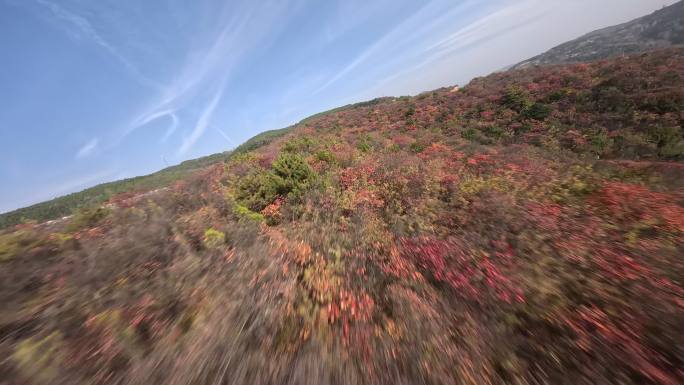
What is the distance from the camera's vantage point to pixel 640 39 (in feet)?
180

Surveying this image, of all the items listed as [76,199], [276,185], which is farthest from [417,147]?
[76,199]

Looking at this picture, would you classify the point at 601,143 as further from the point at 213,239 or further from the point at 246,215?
the point at 213,239

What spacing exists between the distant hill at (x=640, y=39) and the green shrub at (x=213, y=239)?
223ft

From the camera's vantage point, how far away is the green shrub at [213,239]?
15.9ft

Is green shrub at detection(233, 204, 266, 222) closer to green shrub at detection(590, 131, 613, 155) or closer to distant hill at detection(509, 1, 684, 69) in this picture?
green shrub at detection(590, 131, 613, 155)

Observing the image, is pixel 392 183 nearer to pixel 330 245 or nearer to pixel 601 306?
pixel 330 245

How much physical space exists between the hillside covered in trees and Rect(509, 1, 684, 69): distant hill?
62536 mm

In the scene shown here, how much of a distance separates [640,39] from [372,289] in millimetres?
88279

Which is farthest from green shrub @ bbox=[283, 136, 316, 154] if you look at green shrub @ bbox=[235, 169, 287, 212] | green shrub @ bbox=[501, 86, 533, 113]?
green shrub @ bbox=[501, 86, 533, 113]

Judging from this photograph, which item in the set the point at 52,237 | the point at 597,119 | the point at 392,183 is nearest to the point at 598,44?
the point at 597,119

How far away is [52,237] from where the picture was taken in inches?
157

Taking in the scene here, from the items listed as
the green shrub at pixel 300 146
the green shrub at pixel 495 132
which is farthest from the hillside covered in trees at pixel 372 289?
the green shrub at pixel 495 132

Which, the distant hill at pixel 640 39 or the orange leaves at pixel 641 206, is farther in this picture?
the distant hill at pixel 640 39

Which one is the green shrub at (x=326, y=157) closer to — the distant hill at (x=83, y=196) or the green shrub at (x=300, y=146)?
the green shrub at (x=300, y=146)
